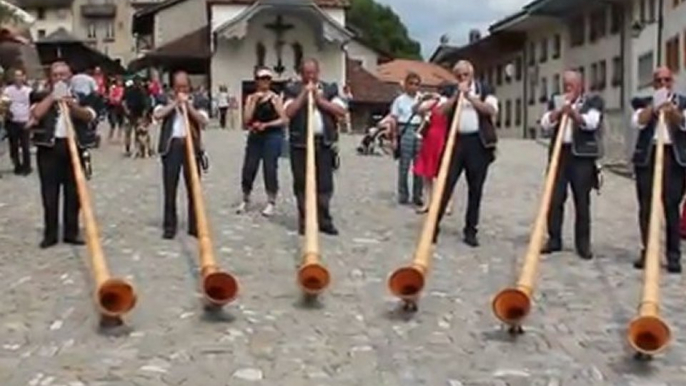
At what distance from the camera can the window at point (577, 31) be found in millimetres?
58244

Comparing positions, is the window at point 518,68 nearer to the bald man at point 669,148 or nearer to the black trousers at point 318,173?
the black trousers at point 318,173

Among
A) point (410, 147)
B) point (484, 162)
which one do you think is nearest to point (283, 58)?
point (410, 147)

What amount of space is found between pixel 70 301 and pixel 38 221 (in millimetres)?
5675

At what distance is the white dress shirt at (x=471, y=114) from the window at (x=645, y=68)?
31157mm

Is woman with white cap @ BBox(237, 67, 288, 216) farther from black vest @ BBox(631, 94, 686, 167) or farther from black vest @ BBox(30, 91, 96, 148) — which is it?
black vest @ BBox(631, 94, 686, 167)

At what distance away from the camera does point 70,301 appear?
1181 centimetres

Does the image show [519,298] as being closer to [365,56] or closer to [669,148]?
[669,148]

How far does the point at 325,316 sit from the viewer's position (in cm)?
1130

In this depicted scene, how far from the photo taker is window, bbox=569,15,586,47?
58244 mm

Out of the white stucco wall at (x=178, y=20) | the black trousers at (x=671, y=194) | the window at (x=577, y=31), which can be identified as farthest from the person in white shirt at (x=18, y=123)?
the white stucco wall at (x=178, y=20)

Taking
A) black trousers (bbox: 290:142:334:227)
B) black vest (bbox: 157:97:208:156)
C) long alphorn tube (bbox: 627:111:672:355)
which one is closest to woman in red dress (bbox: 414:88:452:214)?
black trousers (bbox: 290:142:334:227)

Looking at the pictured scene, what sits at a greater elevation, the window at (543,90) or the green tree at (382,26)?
the green tree at (382,26)

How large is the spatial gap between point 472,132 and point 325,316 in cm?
393

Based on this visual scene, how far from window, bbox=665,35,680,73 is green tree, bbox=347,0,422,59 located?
62.1 m
